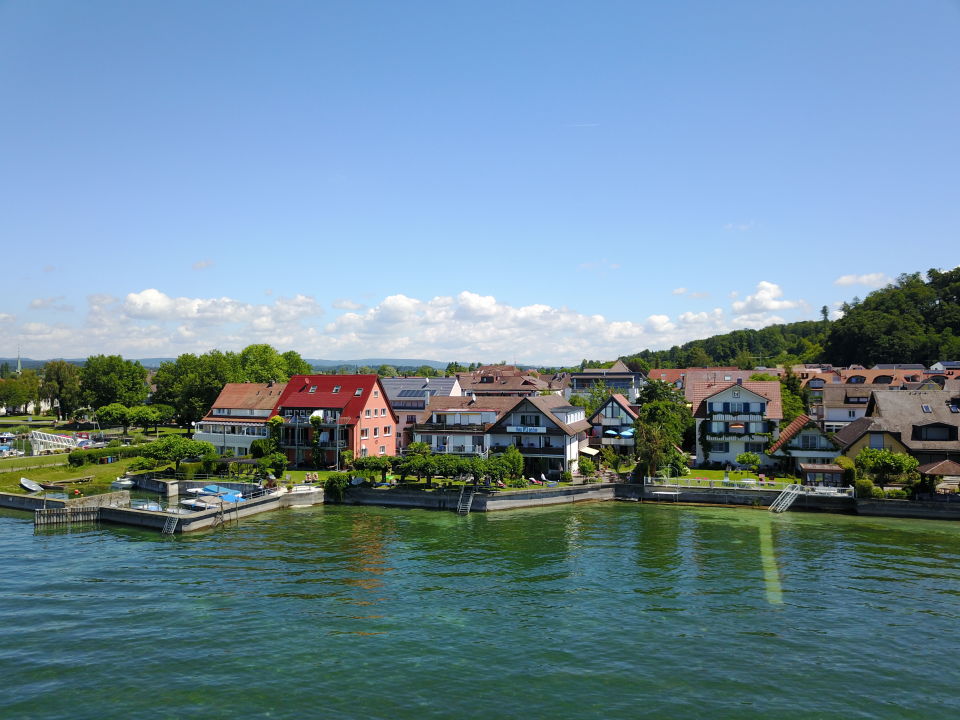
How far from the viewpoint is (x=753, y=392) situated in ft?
251

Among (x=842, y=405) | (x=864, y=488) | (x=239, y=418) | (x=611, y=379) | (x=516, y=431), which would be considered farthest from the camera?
(x=611, y=379)

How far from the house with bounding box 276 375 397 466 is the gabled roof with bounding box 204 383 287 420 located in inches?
165

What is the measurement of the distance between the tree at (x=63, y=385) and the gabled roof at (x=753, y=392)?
123m

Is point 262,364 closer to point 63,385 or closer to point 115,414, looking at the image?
point 115,414

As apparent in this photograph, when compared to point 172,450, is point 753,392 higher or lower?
higher

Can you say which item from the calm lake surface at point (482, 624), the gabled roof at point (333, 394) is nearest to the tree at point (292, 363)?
the gabled roof at point (333, 394)

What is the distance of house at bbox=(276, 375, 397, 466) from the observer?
251ft

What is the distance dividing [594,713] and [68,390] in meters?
153

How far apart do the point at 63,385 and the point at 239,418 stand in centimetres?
8697

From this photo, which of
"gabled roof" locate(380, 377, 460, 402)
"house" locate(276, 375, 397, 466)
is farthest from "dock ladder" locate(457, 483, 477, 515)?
"gabled roof" locate(380, 377, 460, 402)

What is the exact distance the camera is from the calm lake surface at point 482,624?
25656mm

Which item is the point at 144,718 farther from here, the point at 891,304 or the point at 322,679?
the point at 891,304

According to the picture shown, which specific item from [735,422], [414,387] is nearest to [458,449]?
[414,387]

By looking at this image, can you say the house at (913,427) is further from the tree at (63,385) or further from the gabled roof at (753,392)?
the tree at (63,385)
